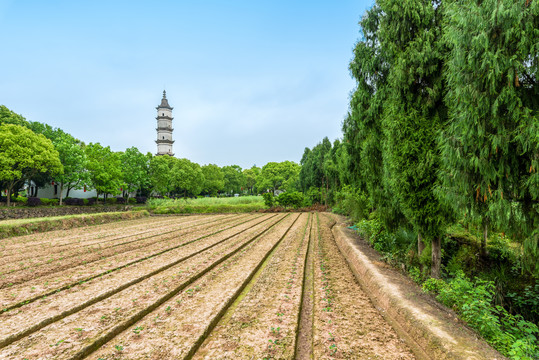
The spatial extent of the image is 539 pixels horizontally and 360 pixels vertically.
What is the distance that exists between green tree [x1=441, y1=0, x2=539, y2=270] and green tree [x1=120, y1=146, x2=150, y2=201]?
34.2 m

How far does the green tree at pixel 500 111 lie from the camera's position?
3359mm

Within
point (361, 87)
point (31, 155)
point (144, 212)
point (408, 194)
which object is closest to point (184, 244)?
point (408, 194)

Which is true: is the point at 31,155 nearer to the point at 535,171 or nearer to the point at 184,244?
the point at 184,244

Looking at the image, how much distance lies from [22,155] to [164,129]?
2129 inches

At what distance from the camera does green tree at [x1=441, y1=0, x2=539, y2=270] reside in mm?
3359

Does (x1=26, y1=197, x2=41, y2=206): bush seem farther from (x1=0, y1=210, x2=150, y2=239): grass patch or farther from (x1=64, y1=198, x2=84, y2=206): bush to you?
(x1=0, y1=210, x2=150, y2=239): grass patch

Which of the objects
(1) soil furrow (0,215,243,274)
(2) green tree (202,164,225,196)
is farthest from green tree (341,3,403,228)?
(2) green tree (202,164,225,196)

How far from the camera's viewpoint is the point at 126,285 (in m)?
4.94

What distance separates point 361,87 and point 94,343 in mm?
8987

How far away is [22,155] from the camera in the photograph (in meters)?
20.4

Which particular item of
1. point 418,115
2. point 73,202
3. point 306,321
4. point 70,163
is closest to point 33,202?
point 73,202

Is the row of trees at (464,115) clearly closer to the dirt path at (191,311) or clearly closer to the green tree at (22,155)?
the dirt path at (191,311)

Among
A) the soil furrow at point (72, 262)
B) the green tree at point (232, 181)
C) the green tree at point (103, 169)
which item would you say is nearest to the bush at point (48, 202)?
the green tree at point (103, 169)

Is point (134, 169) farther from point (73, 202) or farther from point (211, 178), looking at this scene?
point (211, 178)
